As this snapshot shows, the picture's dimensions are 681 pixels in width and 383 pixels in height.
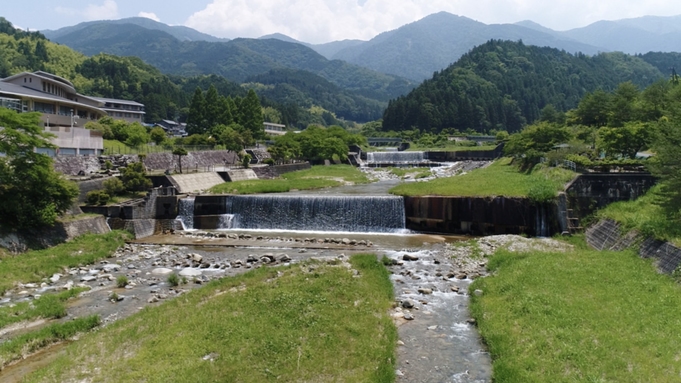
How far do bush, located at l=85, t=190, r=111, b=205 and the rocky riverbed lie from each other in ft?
13.2

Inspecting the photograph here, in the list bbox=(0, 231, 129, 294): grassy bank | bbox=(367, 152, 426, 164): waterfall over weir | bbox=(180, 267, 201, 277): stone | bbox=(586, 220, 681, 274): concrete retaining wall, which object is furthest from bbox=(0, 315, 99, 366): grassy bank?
bbox=(367, 152, 426, 164): waterfall over weir

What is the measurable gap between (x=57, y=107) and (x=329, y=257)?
35.1 metres

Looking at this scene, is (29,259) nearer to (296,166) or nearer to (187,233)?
(187,233)

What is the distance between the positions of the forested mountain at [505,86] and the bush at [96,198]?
8914 cm

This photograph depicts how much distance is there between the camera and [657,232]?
16.4 metres

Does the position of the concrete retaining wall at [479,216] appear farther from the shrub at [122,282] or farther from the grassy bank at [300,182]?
the shrub at [122,282]

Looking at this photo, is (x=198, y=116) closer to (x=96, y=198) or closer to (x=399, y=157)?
(x=399, y=157)

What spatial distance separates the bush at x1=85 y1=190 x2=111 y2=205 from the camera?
25688 mm

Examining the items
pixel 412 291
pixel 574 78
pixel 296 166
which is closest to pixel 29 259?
pixel 412 291

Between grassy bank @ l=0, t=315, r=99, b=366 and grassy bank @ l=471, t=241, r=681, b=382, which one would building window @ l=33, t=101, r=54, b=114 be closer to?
grassy bank @ l=0, t=315, r=99, b=366

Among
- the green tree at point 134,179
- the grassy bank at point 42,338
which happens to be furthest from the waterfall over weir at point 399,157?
the grassy bank at point 42,338

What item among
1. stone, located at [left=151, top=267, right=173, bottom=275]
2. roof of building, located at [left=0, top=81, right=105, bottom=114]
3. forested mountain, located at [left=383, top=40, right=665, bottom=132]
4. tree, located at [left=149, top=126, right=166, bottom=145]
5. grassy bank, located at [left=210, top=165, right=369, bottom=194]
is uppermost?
forested mountain, located at [left=383, top=40, right=665, bottom=132]

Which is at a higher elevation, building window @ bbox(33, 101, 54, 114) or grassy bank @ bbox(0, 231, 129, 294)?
building window @ bbox(33, 101, 54, 114)

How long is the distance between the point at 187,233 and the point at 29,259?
959 cm
